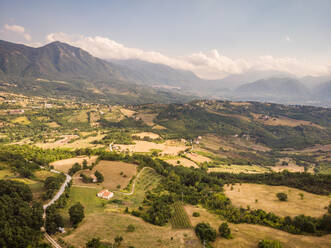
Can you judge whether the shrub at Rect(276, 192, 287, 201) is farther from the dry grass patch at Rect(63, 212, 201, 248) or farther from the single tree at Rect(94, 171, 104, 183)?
the single tree at Rect(94, 171, 104, 183)

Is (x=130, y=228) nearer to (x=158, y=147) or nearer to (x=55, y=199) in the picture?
(x=55, y=199)

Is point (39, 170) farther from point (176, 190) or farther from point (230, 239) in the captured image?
point (230, 239)

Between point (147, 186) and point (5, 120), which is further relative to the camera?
point (5, 120)

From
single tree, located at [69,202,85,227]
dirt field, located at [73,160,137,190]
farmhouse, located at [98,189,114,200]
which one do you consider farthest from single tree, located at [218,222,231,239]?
dirt field, located at [73,160,137,190]

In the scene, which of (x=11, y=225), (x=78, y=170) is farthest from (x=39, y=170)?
(x=11, y=225)

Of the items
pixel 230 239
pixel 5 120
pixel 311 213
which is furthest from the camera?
pixel 5 120

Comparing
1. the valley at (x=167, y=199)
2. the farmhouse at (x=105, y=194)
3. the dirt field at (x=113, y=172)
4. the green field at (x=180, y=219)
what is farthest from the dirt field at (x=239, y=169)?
the farmhouse at (x=105, y=194)

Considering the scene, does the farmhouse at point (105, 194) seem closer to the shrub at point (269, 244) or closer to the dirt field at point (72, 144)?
the shrub at point (269, 244)
